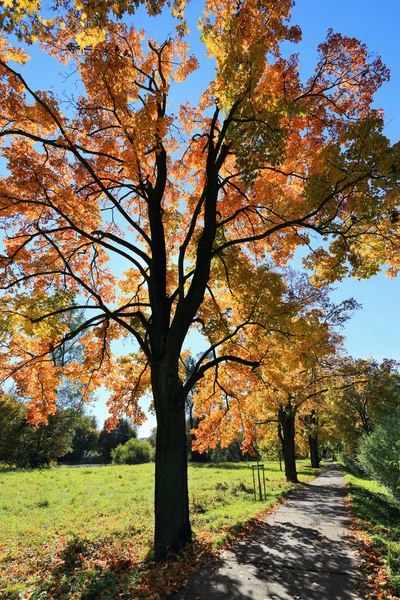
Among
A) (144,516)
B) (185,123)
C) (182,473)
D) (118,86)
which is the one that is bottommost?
(144,516)

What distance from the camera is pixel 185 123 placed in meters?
9.29

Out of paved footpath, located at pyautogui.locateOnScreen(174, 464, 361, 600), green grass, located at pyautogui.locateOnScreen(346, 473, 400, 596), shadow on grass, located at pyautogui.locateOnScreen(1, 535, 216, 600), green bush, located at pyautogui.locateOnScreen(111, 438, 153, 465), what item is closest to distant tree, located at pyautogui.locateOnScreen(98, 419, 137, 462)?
green bush, located at pyautogui.locateOnScreen(111, 438, 153, 465)

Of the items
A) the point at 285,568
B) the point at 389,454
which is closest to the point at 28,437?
the point at 389,454

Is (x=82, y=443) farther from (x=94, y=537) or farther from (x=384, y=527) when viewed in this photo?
(x=384, y=527)

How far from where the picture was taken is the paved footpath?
176 inches

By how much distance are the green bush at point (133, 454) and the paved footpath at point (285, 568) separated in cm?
3541

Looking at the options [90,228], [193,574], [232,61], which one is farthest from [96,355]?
[232,61]

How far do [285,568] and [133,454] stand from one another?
3838 cm

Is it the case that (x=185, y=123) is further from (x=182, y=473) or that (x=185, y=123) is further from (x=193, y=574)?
(x=193, y=574)

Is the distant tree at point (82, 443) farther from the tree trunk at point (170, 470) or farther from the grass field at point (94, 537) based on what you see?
the tree trunk at point (170, 470)

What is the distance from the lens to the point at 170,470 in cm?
636

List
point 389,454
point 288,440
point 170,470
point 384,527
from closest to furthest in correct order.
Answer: point 170,470 → point 384,527 → point 389,454 → point 288,440

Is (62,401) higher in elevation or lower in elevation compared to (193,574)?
higher

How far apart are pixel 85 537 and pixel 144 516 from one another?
2.77 metres
